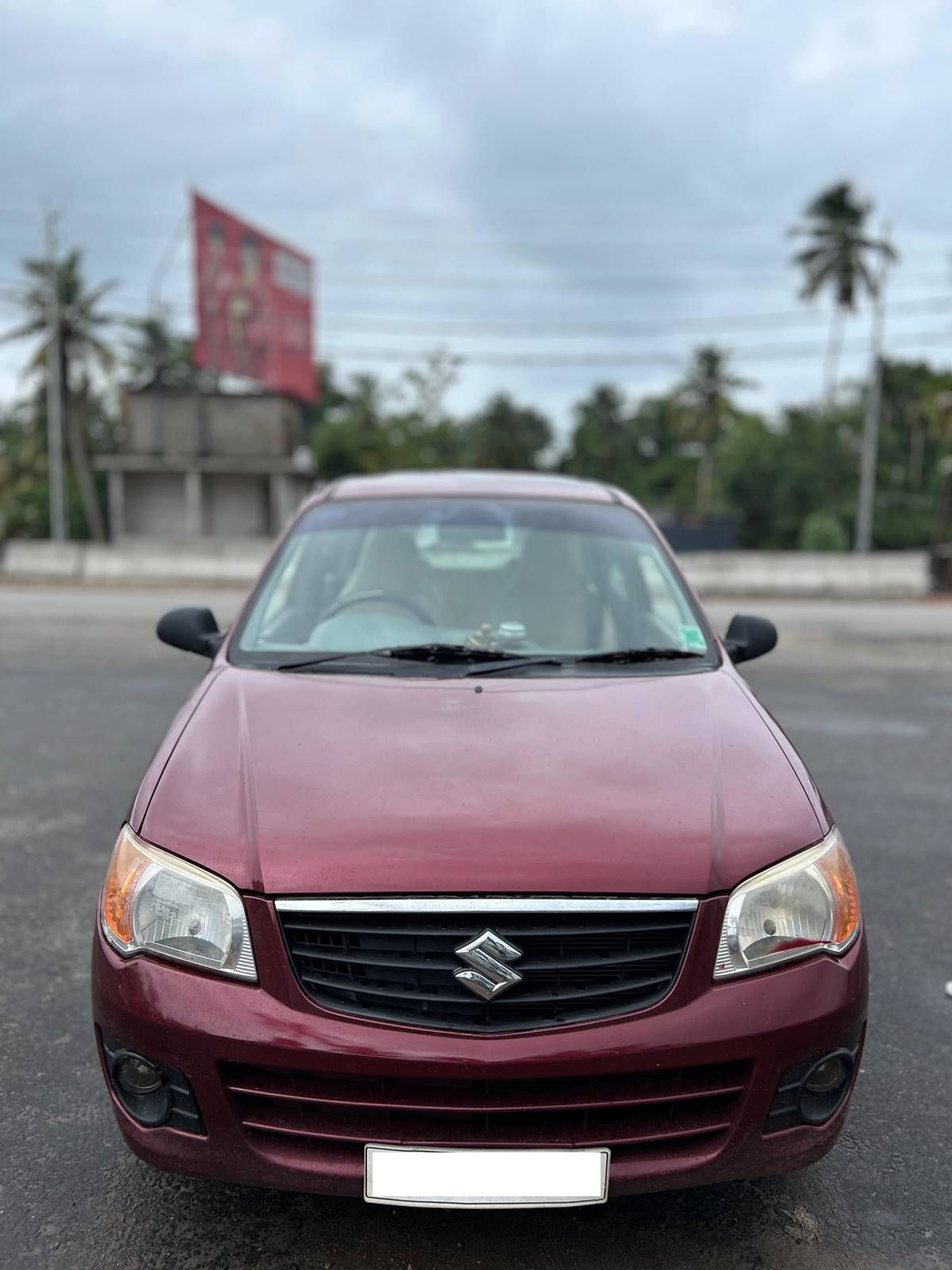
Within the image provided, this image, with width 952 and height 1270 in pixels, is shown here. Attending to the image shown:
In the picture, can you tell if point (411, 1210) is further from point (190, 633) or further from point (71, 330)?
point (71, 330)

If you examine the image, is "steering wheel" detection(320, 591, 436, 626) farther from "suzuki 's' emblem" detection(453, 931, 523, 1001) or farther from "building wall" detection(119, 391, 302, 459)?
"building wall" detection(119, 391, 302, 459)

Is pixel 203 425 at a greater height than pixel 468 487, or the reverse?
pixel 203 425

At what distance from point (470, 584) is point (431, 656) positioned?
64 cm

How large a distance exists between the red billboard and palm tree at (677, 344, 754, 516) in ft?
112

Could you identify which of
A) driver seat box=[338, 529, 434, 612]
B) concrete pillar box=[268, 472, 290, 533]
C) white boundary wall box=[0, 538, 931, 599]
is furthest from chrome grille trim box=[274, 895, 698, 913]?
concrete pillar box=[268, 472, 290, 533]

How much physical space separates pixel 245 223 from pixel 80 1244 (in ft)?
135

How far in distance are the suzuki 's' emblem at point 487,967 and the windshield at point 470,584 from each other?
1.27 m

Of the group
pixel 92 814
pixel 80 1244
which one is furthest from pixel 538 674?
pixel 92 814

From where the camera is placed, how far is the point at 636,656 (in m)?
3.04

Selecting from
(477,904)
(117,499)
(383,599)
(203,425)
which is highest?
(203,425)

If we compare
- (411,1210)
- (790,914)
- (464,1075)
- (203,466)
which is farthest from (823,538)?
(464,1075)

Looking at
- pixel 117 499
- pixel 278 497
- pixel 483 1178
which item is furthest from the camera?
pixel 117 499

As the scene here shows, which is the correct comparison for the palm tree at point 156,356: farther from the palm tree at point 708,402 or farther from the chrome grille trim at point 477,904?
the chrome grille trim at point 477,904

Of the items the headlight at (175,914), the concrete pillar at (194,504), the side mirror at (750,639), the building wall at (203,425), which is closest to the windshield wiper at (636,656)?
the side mirror at (750,639)
